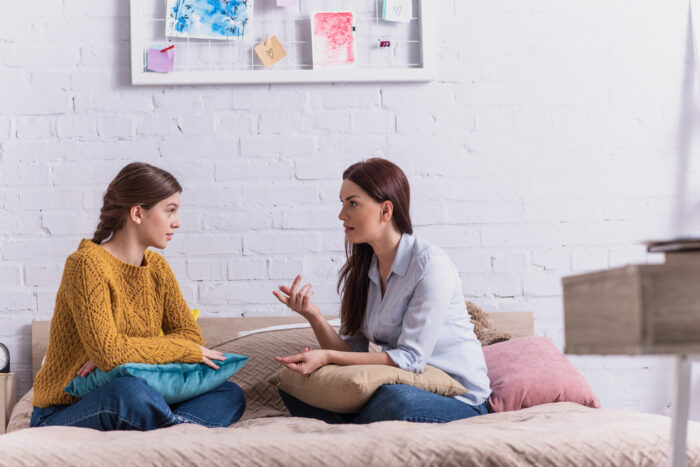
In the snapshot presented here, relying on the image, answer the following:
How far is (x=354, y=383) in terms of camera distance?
155 centimetres

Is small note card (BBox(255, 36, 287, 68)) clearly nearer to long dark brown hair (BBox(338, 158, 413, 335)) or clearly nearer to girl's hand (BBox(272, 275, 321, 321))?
long dark brown hair (BBox(338, 158, 413, 335))

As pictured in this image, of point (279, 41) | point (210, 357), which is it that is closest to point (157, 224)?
point (210, 357)

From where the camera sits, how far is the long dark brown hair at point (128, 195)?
1839mm

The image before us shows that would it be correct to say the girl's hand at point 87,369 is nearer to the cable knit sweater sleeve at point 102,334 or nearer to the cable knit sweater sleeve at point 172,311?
the cable knit sweater sleeve at point 102,334

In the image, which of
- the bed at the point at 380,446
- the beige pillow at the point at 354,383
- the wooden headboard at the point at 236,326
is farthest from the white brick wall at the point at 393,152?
the bed at the point at 380,446

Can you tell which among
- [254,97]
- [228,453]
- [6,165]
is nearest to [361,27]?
[254,97]

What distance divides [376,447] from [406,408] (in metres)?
0.33

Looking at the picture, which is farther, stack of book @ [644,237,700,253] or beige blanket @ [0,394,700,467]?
beige blanket @ [0,394,700,467]

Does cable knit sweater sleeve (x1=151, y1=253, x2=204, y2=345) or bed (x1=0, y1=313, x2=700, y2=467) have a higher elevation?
cable knit sweater sleeve (x1=151, y1=253, x2=204, y2=345)

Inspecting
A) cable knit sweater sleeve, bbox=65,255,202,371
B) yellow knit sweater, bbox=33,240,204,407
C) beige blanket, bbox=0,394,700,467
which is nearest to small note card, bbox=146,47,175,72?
yellow knit sweater, bbox=33,240,204,407

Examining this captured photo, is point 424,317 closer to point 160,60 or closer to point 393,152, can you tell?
point 393,152

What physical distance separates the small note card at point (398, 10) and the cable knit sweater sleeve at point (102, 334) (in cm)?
133

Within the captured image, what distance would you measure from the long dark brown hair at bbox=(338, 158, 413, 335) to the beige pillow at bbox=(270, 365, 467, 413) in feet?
Result: 1.05

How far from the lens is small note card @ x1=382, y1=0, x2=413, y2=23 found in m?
2.46
